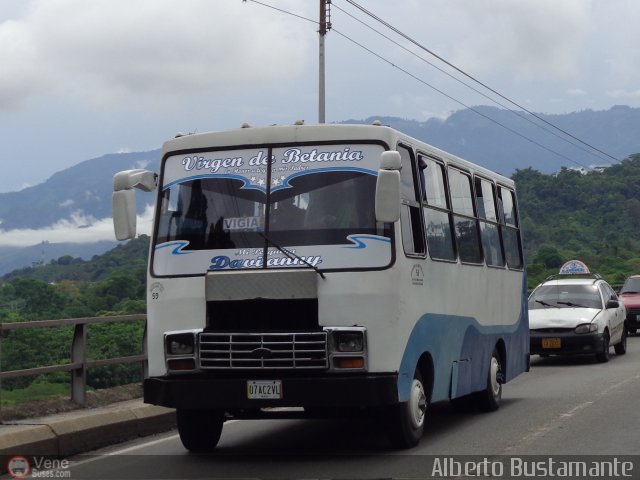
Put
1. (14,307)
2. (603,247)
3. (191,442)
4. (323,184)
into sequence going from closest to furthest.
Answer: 1. (323,184)
2. (191,442)
3. (14,307)
4. (603,247)

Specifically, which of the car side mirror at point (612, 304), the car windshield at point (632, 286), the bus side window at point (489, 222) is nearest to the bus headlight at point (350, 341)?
the bus side window at point (489, 222)

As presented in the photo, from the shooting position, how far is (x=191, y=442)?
10.8m

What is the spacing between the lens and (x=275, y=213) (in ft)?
33.1

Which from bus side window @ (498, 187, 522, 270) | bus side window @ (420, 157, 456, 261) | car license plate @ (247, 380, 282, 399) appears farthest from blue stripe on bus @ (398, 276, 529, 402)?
car license plate @ (247, 380, 282, 399)

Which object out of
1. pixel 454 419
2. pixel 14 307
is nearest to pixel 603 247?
pixel 14 307

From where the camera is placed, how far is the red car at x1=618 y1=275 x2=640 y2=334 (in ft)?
99.8

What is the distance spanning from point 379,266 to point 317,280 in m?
0.55

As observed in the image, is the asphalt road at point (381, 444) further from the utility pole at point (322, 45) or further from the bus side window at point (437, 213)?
the utility pole at point (322, 45)

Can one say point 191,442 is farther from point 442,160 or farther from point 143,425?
point 442,160

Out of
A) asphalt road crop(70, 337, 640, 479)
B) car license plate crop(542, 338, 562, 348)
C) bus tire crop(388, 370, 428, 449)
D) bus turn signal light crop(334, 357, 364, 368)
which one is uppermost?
car license plate crop(542, 338, 562, 348)

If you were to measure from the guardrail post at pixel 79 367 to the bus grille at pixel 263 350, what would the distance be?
311cm

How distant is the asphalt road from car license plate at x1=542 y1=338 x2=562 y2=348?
581cm

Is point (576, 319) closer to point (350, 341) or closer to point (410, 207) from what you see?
point (410, 207)

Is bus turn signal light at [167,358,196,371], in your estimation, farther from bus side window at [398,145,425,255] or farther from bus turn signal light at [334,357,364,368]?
bus side window at [398,145,425,255]
